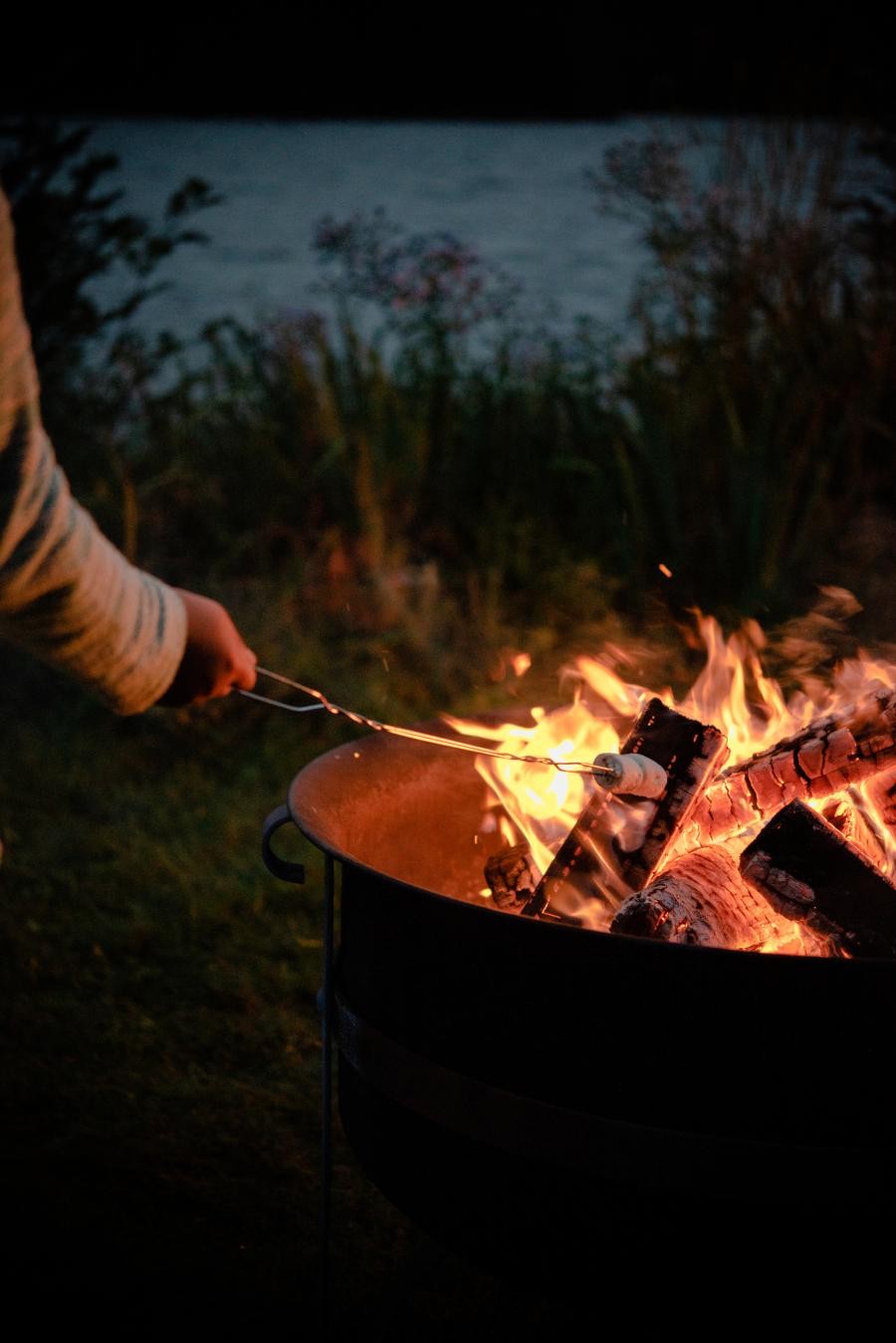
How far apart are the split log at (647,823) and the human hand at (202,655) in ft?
1.73

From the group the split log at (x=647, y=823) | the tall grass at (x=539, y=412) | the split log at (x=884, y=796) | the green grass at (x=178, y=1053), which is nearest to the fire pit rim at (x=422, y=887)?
the split log at (x=647, y=823)

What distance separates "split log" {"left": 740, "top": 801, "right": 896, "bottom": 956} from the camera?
146 centimetres

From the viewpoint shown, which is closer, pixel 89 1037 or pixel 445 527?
pixel 89 1037

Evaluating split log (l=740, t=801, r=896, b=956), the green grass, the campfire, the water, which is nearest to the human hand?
the campfire

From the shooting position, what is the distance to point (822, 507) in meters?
4.35

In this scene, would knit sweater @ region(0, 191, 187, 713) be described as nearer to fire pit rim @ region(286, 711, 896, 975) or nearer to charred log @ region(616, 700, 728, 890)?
fire pit rim @ region(286, 711, 896, 975)

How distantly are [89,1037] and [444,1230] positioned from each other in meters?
1.45

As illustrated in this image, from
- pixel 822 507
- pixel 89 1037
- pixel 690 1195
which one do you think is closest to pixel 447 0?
pixel 822 507

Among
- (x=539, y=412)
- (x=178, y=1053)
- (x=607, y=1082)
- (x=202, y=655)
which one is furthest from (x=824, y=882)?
(x=539, y=412)

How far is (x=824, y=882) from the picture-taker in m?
1.48

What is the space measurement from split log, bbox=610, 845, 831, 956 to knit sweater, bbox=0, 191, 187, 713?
66 centimetres

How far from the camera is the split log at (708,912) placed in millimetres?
1477

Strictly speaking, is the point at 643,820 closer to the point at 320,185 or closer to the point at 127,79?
the point at 127,79

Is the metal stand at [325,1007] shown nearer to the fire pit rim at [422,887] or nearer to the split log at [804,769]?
the fire pit rim at [422,887]
